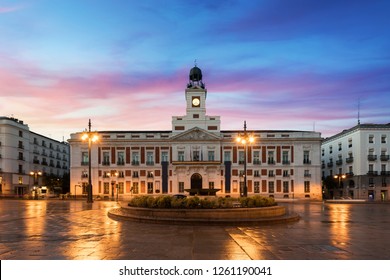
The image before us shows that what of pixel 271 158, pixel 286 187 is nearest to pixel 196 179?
pixel 271 158

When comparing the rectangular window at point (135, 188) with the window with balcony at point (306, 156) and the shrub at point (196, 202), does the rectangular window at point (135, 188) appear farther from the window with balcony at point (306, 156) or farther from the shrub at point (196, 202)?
the shrub at point (196, 202)

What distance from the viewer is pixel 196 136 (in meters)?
77.8

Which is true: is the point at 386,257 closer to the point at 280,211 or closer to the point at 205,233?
the point at 205,233

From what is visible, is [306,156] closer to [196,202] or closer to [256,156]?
[256,156]

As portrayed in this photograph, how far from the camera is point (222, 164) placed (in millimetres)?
78000

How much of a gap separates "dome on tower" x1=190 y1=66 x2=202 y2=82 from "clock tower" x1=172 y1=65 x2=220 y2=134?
228cm

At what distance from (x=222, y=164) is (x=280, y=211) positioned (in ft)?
185

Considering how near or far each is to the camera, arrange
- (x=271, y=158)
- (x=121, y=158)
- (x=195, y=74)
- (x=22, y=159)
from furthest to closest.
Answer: (x=22, y=159)
(x=195, y=74)
(x=121, y=158)
(x=271, y=158)

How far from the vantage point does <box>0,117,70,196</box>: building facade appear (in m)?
81.0

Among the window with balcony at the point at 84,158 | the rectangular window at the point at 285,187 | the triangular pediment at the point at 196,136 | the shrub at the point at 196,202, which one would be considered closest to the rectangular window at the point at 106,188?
the window with balcony at the point at 84,158

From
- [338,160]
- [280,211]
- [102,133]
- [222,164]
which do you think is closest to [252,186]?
[222,164]

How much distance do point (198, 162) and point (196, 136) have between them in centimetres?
516

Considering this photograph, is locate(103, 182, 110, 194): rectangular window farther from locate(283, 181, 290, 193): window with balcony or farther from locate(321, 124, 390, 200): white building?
locate(321, 124, 390, 200): white building

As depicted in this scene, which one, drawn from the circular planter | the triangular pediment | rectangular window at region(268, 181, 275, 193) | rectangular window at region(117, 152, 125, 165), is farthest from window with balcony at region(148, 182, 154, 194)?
the circular planter
